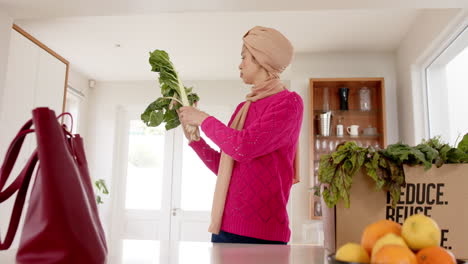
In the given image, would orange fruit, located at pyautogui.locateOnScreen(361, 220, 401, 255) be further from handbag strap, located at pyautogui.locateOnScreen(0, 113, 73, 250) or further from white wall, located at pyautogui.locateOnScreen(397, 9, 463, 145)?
white wall, located at pyautogui.locateOnScreen(397, 9, 463, 145)

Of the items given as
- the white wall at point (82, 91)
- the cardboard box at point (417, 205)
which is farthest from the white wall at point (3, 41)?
the cardboard box at point (417, 205)

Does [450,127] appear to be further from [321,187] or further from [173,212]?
[173,212]

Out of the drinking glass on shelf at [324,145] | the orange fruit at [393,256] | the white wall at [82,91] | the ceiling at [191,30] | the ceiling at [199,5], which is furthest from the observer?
the white wall at [82,91]

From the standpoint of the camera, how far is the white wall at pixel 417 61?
2.89 m

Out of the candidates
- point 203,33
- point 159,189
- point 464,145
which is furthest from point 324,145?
point 464,145

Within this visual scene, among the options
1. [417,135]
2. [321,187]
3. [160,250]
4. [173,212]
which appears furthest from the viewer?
[173,212]

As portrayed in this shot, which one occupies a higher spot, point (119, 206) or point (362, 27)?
point (362, 27)

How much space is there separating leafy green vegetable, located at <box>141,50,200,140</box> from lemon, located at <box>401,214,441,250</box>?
104 cm

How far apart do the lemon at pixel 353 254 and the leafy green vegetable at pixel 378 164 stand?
35 centimetres

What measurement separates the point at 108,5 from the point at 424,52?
98.0 inches

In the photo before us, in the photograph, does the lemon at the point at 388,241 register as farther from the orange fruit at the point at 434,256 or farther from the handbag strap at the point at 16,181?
the handbag strap at the point at 16,181

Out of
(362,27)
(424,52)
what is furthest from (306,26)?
(424,52)

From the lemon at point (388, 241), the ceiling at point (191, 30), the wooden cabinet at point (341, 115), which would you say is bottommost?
the lemon at point (388, 241)

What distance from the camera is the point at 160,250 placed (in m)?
0.78
